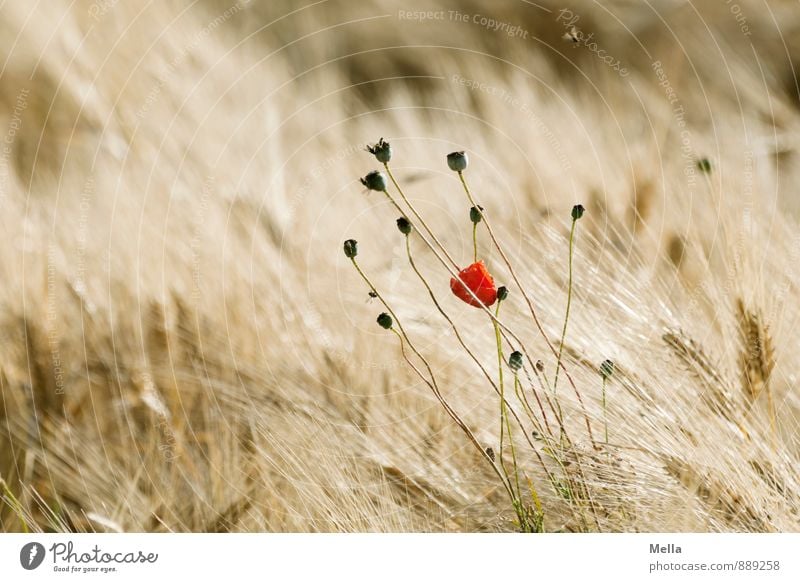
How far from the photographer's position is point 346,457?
0.76 metres

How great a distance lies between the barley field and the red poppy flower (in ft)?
0.09

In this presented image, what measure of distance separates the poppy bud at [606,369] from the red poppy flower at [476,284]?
0.42ft

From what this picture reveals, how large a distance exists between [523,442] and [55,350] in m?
0.52
